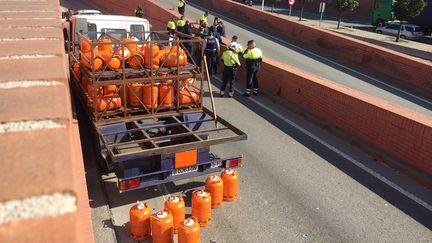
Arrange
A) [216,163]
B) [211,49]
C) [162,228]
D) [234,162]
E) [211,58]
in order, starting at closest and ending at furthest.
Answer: [162,228] < [216,163] < [234,162] < [211,49] < [211,58]

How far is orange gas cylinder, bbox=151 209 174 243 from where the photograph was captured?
5203 millimetres

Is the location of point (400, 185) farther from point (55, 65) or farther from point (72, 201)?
point (72, 201)

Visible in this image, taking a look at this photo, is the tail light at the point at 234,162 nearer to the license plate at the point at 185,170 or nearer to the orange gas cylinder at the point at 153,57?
the license plate at the point at 185,170

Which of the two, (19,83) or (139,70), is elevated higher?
(19,83)

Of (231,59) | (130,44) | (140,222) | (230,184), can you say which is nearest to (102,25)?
(130,44)

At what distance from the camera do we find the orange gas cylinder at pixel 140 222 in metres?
5.39

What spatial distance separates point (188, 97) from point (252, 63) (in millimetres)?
5208

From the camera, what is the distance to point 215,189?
630 cm

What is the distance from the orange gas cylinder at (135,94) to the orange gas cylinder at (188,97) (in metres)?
0.82

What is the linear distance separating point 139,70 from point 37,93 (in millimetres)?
5407

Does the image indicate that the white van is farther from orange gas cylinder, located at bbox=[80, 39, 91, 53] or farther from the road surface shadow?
the road surface shadow

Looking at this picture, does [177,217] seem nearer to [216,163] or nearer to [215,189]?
[215,189]

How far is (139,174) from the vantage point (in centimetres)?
628

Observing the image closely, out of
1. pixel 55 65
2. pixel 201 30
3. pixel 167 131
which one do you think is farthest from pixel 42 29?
pixel 201 30
